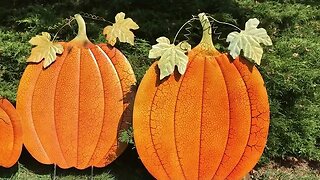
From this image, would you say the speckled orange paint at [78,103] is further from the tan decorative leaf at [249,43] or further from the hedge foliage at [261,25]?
the tan decorative leaf at [249,43]

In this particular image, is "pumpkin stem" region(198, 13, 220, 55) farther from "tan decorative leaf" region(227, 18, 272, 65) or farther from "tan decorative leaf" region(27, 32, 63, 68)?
"tan decorative leaf" region(27, 32, 63, 68)

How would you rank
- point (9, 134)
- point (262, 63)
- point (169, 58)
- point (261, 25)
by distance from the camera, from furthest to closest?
1. point (261, 25)
2. point (262, 63)
3. point (9, 134)
4. point (169, 58)

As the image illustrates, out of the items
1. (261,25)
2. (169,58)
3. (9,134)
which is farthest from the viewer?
(261,25)

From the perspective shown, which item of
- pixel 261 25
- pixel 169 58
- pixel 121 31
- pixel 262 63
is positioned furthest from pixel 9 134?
pixel 261 25

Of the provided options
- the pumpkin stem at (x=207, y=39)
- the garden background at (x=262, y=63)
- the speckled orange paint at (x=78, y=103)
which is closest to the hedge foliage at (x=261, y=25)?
the garden background at (x=262, y=63)

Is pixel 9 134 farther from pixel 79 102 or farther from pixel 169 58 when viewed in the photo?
pixel 169 58

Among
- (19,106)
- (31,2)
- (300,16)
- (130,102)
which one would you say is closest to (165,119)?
(130,102)

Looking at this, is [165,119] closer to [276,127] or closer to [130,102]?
[130,102]
